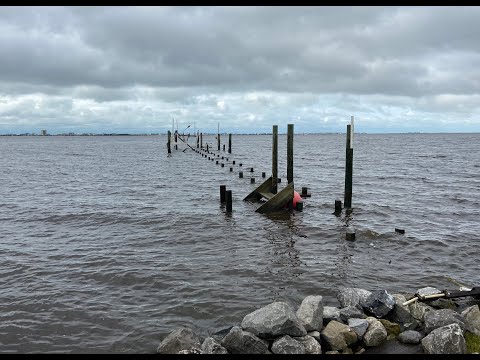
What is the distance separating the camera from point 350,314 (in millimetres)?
7066

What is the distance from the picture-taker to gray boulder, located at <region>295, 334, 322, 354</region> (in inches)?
241

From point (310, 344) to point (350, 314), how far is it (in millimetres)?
1225

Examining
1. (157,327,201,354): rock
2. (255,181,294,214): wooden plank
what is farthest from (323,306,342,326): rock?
(255,181,294,214): wooden plank

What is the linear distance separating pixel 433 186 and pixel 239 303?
22.3 metres

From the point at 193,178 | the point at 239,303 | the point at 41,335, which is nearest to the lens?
the point at 41,335

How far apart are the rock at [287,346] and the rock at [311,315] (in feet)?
1.82

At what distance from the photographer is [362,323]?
6.71m

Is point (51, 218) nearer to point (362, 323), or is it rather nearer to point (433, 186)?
point (362, 323)

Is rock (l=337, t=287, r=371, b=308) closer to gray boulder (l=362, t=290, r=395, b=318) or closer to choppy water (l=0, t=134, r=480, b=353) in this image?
gray boulder (l=362, t=290, r=395, b=318)

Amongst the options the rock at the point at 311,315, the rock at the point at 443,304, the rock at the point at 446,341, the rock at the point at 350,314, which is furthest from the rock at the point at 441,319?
the rock at the point at 311,315

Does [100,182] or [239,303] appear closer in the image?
[239,303]

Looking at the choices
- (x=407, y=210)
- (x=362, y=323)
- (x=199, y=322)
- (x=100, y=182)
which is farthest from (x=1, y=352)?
(x=100, y=182)

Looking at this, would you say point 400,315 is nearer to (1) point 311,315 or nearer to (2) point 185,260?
(1) point 311,315

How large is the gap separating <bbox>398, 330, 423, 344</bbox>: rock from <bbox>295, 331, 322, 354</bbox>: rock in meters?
1.43
